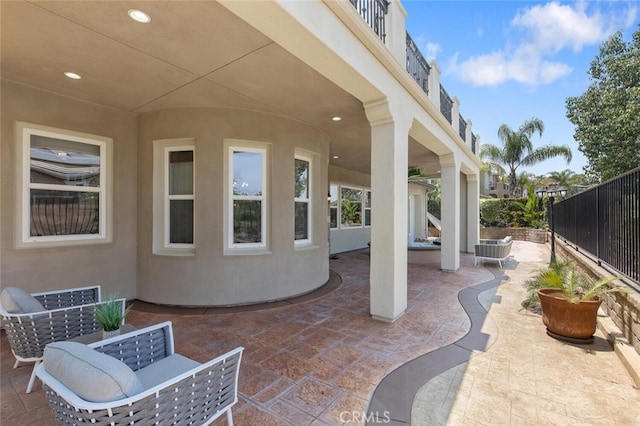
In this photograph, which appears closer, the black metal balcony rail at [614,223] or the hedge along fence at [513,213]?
the black metal balcony rail at [614,223]

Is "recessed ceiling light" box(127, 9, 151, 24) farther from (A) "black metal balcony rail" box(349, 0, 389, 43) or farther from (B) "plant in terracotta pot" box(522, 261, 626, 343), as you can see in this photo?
(B) "plant in terracotta pot" box(522, 261, 626, 343)

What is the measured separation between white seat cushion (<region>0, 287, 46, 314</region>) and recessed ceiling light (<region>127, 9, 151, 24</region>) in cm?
278

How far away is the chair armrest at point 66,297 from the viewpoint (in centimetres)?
329

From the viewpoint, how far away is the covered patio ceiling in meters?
2.57

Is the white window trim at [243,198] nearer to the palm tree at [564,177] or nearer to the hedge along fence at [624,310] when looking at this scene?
the hedge along fence at [624,310]

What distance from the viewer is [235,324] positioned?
4.15 meters

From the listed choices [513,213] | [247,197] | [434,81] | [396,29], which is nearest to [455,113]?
[434,81]

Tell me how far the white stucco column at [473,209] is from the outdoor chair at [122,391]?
1134cm

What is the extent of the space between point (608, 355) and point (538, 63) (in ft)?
35.5

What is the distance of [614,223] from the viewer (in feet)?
13.3

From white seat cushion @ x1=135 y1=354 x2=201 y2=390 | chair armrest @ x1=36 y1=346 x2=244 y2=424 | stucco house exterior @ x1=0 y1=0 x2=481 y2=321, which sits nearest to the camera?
chair armrest @ x1=36 y1=346 x2=244 y2=424

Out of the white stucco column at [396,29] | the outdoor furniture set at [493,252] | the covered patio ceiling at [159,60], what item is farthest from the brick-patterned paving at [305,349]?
the white stucco column at [396,29]

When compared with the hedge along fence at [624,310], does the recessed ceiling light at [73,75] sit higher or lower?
higher

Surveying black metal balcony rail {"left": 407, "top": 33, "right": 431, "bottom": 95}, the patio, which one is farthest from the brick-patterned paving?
black metal balcony rail {"left": 407, "top": 33, "right": 431, "bottom": 95}
